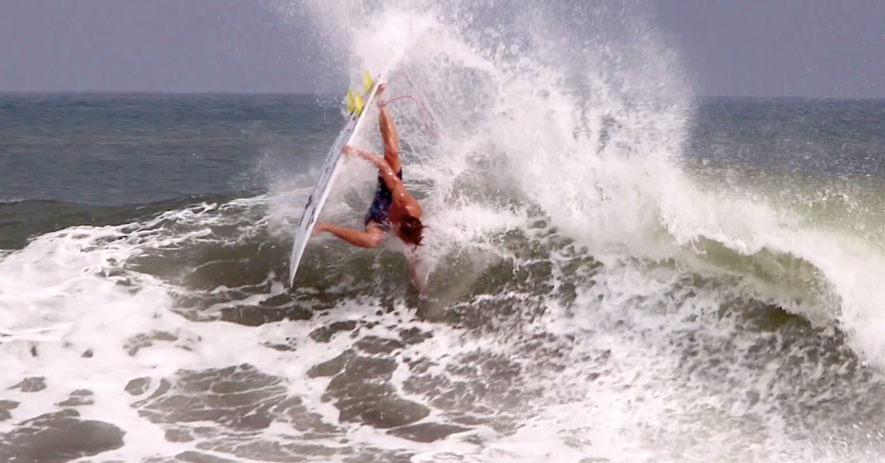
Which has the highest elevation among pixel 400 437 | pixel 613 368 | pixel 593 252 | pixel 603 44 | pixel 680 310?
pixel 603 44

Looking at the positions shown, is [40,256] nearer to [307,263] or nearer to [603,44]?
[307,263]

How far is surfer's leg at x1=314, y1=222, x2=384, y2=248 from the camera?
21.1 feet

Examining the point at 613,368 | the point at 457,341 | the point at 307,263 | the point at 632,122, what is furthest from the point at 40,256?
the point at 632,122

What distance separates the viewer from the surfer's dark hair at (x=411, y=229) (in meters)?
6.67

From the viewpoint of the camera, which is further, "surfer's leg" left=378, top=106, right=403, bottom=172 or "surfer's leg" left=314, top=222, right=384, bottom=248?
"surfer's leg" left=378, top=106, right=403, bottom=172

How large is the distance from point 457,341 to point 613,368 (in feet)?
4.01

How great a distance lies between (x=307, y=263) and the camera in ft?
24.8

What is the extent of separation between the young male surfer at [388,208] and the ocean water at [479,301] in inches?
18.2

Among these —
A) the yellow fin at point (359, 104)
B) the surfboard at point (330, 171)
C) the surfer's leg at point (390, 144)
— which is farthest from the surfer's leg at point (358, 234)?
the yellow fin at point (359, 104)

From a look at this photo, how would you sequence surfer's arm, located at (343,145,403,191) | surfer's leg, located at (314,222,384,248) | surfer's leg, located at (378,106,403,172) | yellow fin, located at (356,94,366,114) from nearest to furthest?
surfer's leg, located at (314,222,384,248)
surfer's arm, located at (343,145,403,191)
surfer's leg, located at (378,106,403,172)
yellow fin, located at (356,94,366,114)

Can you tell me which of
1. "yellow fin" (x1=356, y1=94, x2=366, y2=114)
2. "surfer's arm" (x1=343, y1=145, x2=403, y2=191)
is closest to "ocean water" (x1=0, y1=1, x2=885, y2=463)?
"yellow fin" (x1=356, y1=94, x2=366, y2=114)

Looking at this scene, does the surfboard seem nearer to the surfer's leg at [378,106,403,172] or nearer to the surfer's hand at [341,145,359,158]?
the surfer's hand at [341,145,359,158]

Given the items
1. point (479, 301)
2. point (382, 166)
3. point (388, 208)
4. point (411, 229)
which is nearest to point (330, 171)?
point (382, 166)

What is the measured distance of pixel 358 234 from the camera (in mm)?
6555
